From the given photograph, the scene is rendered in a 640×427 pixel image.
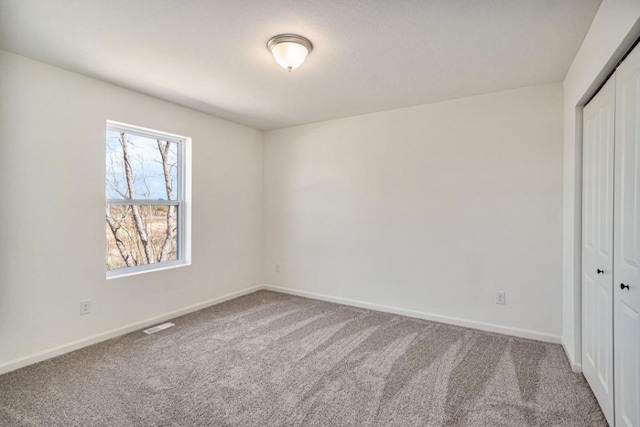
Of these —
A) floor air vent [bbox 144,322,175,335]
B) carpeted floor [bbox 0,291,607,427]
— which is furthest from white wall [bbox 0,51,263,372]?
carpeted floor [bbox 0,291,607,427]

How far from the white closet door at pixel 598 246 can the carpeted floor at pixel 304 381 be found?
230 millimetres

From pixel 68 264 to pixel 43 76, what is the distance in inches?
62.0

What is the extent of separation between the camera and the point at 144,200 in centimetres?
358

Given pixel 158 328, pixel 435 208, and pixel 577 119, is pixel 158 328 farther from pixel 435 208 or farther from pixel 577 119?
pixel 577 119

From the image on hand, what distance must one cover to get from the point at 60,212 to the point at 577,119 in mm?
4282

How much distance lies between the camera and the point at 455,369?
8.38 ft

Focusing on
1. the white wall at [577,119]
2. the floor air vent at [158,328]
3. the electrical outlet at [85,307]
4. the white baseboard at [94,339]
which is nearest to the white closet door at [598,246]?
the white wall at [577,119]

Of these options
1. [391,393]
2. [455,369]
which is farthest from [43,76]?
[455,369]

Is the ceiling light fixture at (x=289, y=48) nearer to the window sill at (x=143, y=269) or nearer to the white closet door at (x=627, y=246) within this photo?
the white closet door at (x=627, y=246)

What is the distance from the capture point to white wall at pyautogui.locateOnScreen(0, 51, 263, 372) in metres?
2.51

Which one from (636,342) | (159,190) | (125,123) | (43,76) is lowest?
(636,342)

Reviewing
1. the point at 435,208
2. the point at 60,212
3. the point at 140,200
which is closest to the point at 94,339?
the point at 60,212

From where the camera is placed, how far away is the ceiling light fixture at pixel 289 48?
88.8 inches

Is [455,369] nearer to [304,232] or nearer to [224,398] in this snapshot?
[224,398]
